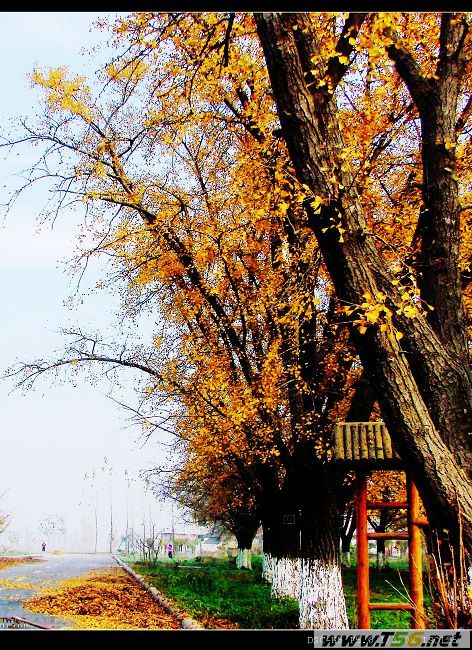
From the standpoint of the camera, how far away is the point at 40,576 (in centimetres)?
873

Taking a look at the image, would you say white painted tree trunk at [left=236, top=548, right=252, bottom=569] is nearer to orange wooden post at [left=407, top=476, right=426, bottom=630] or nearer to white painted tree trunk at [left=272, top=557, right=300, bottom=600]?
white painted tree trunk at [left=272, top=557, right=300, bottom=600]

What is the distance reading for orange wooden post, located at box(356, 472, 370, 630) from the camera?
22.6 feet

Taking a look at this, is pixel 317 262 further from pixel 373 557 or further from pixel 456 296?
pixel 373 557

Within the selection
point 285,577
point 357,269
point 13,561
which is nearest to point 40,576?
point 13,561

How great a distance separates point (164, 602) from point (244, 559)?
392 cm

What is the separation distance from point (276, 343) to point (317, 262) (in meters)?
4.29

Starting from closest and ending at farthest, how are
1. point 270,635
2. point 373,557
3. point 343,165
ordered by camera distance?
point 270,635 < point 343,165 < point 373,557

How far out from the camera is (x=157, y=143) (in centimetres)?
1015

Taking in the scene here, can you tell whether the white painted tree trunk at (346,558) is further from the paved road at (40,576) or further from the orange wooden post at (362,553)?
the orange wooden post at (362,553)

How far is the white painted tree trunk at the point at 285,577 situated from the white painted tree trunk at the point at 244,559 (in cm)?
97

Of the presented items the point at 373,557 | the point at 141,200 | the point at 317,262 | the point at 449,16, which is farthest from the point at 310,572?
the point at 373,557

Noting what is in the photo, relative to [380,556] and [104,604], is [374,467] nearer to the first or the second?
[104,604]

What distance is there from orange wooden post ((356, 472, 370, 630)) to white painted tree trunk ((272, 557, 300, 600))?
5130 mm

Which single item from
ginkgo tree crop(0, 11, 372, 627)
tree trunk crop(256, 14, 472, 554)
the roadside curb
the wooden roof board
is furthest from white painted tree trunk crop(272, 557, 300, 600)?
tree trunk crop(256, 14, 472, 554)
